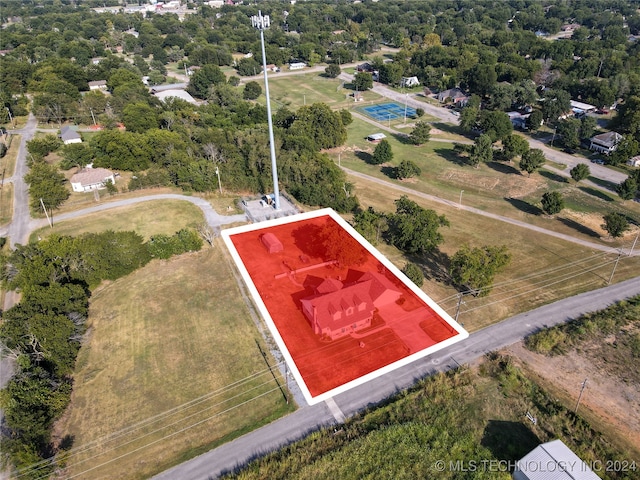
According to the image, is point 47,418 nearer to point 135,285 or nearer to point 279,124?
point 135,285

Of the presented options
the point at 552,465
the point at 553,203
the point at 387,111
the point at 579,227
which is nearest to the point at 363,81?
the point at 387,111

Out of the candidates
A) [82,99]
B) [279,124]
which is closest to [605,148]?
[279,124]

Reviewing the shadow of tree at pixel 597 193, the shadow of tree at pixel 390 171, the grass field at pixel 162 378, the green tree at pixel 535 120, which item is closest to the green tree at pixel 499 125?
the green tree at pixel 535 120

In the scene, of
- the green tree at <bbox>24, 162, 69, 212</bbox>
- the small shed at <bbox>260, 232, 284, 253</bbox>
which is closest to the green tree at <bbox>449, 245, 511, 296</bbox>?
the small shed at <bbox>260, 232, 284, 253</bbox>

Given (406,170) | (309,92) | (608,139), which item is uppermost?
(608,139)

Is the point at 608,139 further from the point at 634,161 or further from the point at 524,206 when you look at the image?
the point at 524,206

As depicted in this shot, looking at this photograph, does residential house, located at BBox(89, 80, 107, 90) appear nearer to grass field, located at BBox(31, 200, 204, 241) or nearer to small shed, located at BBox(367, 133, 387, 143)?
grass field, located at BBox(31, 200, 204, 241)
